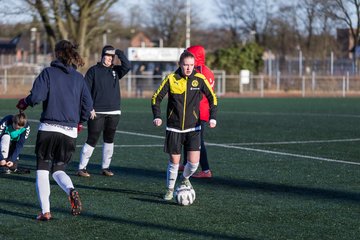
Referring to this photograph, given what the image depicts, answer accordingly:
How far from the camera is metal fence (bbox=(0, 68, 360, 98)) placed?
45.4 m

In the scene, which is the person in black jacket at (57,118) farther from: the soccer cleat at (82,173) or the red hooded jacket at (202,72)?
the red hooded jacket at (202,72)

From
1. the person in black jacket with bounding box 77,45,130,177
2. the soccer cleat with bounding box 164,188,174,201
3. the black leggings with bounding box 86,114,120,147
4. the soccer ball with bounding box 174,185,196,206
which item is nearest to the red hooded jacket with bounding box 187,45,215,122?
the person in black jacket with bounding box 77,45,130,177

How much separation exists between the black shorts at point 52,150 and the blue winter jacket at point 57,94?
14 cm

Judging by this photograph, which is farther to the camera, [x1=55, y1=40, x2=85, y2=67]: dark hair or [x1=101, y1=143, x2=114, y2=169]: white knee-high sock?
[x1=101, y1=143, x2=114, y2=169]: white knee-high sock

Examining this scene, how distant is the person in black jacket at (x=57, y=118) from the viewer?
8469 mm

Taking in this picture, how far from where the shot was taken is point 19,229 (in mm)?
8086

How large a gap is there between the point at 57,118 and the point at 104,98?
3.77 meters

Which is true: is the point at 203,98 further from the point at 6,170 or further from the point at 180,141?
the point at 6,170

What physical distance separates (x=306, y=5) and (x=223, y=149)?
48965 millimetres

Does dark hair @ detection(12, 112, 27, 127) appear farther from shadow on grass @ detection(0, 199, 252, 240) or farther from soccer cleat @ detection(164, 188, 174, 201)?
soccer cleat @ detection(164, 188, 174, 201)

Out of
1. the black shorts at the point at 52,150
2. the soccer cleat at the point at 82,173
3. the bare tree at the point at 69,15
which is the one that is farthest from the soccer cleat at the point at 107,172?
the bare tree at the point at 69,15

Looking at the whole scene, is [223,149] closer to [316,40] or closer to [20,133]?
[20,133]

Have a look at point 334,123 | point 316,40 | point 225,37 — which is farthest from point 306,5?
point 334,123

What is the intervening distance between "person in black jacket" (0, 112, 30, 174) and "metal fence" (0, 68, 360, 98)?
33.2 meters
